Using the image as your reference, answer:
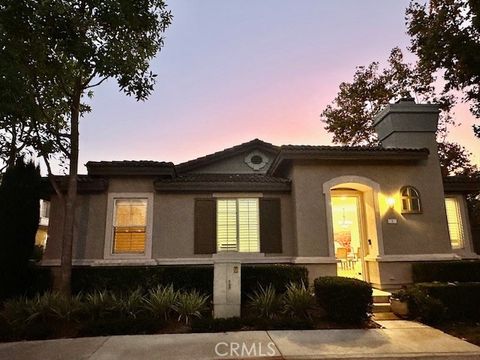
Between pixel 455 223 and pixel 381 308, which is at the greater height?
pixel 455 223

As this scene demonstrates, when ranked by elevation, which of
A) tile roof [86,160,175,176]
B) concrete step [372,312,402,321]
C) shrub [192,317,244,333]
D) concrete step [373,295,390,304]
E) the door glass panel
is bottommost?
concrete step [372,312,402,321]

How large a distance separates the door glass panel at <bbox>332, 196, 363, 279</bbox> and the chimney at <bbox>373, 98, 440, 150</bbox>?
2683 millimetres

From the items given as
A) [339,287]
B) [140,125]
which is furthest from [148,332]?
[140,125]

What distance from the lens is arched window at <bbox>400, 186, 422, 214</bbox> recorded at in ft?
31.6

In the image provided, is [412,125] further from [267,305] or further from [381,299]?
[267,305]

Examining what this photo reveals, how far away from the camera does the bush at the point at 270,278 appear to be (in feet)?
26.8

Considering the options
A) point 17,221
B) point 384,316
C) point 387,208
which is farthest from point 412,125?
point 17,221

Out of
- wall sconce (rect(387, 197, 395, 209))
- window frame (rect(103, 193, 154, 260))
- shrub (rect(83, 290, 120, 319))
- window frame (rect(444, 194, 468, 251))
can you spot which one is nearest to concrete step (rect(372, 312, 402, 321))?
wall sconce (rect(387, 197, 395, 209))

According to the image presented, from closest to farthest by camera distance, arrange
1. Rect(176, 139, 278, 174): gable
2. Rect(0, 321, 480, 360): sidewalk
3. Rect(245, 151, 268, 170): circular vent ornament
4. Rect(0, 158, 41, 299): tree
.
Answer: Rect(0, 321, 480, 360): sidewalk < Rect(0, 158, 41, 299): tree < Rect(176, 139, 278, 174): gable < Rect(245, 151, 268, 170): circular vent ornament

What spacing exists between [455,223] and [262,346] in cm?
940

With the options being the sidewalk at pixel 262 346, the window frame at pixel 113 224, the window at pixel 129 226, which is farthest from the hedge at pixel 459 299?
the window at pixel 129 226

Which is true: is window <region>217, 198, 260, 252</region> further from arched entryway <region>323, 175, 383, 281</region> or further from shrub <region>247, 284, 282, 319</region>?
shrub <region>247, 284, 282, 319</region>

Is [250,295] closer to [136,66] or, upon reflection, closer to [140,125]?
[136,66]

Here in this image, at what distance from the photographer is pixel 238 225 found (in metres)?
10.2
